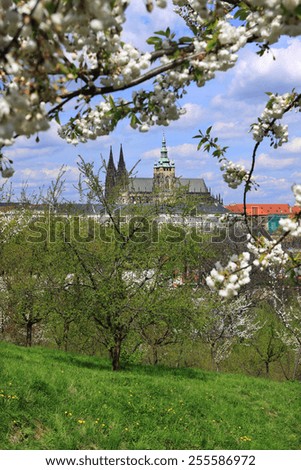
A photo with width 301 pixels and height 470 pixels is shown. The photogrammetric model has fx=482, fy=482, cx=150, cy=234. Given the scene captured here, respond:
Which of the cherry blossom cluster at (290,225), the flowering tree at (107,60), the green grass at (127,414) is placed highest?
the flowering tree at (107,60)

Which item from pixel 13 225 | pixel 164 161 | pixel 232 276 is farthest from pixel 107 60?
pixel 164 161

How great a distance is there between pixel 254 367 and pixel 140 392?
17030 mm

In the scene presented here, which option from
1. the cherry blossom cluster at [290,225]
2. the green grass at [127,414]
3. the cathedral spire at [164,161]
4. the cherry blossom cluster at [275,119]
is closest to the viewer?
the cherry blossom cluster at [290,225]

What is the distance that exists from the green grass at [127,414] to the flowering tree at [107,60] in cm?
450

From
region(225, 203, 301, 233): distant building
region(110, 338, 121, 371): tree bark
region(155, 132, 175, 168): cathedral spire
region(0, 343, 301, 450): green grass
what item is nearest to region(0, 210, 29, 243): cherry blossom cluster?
region(110, 338, 121, 371): tree bark

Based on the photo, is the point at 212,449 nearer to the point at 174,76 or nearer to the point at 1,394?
the point at 1,394

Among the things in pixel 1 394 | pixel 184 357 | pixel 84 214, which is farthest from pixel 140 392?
pixel 184 357

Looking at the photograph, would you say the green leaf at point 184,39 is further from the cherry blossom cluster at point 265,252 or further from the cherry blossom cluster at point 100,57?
the cherry blossom cluster at point 265,252

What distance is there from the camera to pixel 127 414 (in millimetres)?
7555

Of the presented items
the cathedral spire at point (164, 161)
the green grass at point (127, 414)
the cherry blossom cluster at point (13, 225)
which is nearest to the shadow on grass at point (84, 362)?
the green grass at point (127, 414)

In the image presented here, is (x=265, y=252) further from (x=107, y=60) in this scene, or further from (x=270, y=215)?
(x=270, y=215)

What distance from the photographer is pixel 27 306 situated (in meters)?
16.0

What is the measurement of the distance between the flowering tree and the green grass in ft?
14.8

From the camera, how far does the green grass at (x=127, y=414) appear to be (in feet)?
21.2
